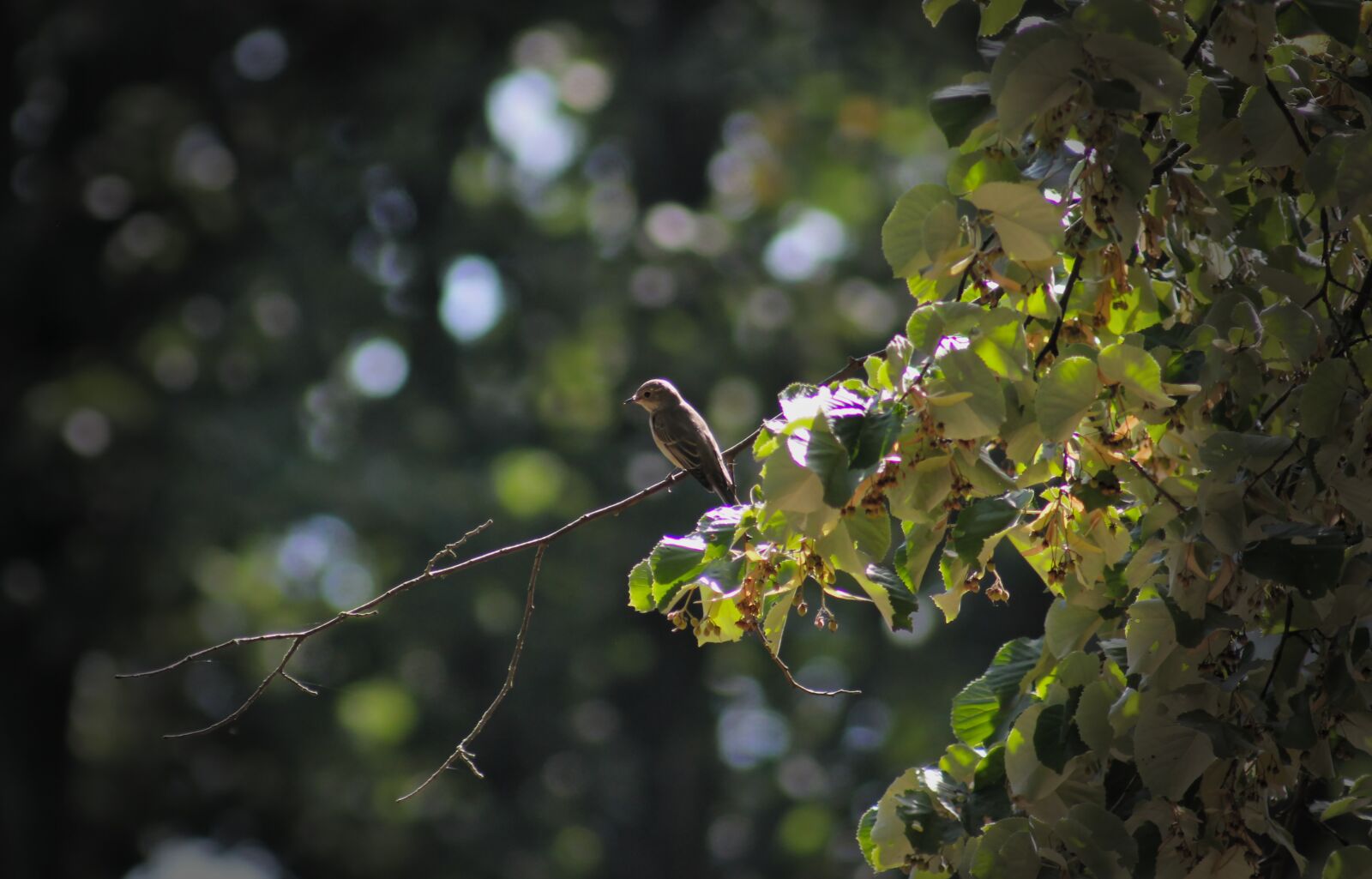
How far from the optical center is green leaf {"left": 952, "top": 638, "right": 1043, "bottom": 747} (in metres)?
2.11

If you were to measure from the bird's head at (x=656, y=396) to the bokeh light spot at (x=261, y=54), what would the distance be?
8.60m

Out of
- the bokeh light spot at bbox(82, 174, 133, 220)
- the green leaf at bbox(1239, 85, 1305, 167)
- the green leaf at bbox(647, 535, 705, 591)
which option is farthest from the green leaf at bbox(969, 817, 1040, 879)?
the bokeh light spot at bbox(82, 174, 133, 220)

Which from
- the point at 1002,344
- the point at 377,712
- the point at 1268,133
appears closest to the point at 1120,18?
the point at 1268,133

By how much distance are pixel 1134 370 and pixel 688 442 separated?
140 inches

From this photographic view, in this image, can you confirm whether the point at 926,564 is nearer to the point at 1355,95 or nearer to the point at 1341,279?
the point at 1341,279

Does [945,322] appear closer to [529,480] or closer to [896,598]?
[896,598]

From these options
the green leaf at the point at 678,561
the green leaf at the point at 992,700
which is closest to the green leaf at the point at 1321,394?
the green leaf at the point at 992,700

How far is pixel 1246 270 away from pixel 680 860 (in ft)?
36.8

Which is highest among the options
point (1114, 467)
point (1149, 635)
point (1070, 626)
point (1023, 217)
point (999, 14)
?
point (999, 14)

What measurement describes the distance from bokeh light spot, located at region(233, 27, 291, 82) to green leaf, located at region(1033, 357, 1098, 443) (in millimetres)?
12688

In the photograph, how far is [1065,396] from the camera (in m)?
1.78

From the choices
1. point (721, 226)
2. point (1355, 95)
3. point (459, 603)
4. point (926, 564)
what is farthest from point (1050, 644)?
point (721, 226)

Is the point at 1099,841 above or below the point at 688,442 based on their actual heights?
above

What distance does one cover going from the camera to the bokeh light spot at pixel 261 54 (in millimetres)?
13164
